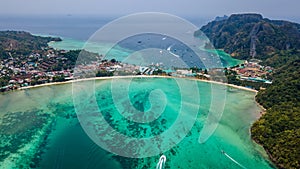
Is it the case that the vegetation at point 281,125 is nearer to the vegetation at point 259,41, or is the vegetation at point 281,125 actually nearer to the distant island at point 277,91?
the distant island at point 277,91

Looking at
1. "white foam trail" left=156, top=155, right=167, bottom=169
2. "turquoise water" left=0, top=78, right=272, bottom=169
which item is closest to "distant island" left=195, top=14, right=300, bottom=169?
"turquoise water" left=0, top=78, right=272, bottom=169

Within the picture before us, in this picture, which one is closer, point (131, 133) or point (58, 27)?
point (131, 133)

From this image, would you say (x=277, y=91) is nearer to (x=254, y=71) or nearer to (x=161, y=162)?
(x=254, y=71)

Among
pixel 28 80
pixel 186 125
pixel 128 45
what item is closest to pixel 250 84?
pixel 186 125

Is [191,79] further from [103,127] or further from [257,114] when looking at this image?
[103,127]

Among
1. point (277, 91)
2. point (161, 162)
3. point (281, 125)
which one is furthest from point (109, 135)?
point (277, 91)

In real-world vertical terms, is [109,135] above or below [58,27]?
below
